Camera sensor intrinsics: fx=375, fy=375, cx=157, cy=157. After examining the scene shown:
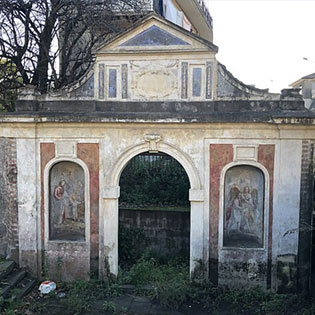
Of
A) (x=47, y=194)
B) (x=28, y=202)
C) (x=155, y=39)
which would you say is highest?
A: (x=155, y=39)

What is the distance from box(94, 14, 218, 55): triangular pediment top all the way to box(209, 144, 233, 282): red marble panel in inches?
93.0

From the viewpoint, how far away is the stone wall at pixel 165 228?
39.7 feet

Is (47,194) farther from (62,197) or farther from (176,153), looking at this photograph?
(176,153)

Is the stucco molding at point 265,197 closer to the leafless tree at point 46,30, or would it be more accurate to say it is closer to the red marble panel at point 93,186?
the red marble panel at point 93,186

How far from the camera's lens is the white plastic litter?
9.20 m

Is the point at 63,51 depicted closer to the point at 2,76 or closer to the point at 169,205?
the point at 2,76

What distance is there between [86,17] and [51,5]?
1.18m

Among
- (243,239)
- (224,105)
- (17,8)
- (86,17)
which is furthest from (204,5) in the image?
(243,239)

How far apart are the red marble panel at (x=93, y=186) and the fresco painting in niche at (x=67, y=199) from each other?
1.20 feet

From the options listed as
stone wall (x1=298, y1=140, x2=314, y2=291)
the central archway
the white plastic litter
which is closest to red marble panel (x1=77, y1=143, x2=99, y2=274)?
the central archway

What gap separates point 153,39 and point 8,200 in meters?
5.55

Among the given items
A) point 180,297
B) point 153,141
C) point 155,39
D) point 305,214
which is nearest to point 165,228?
point 180,297

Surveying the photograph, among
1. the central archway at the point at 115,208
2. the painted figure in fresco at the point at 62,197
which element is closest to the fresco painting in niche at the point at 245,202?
the central archway at the point at 115,208

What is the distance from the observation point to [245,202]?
369 inches
